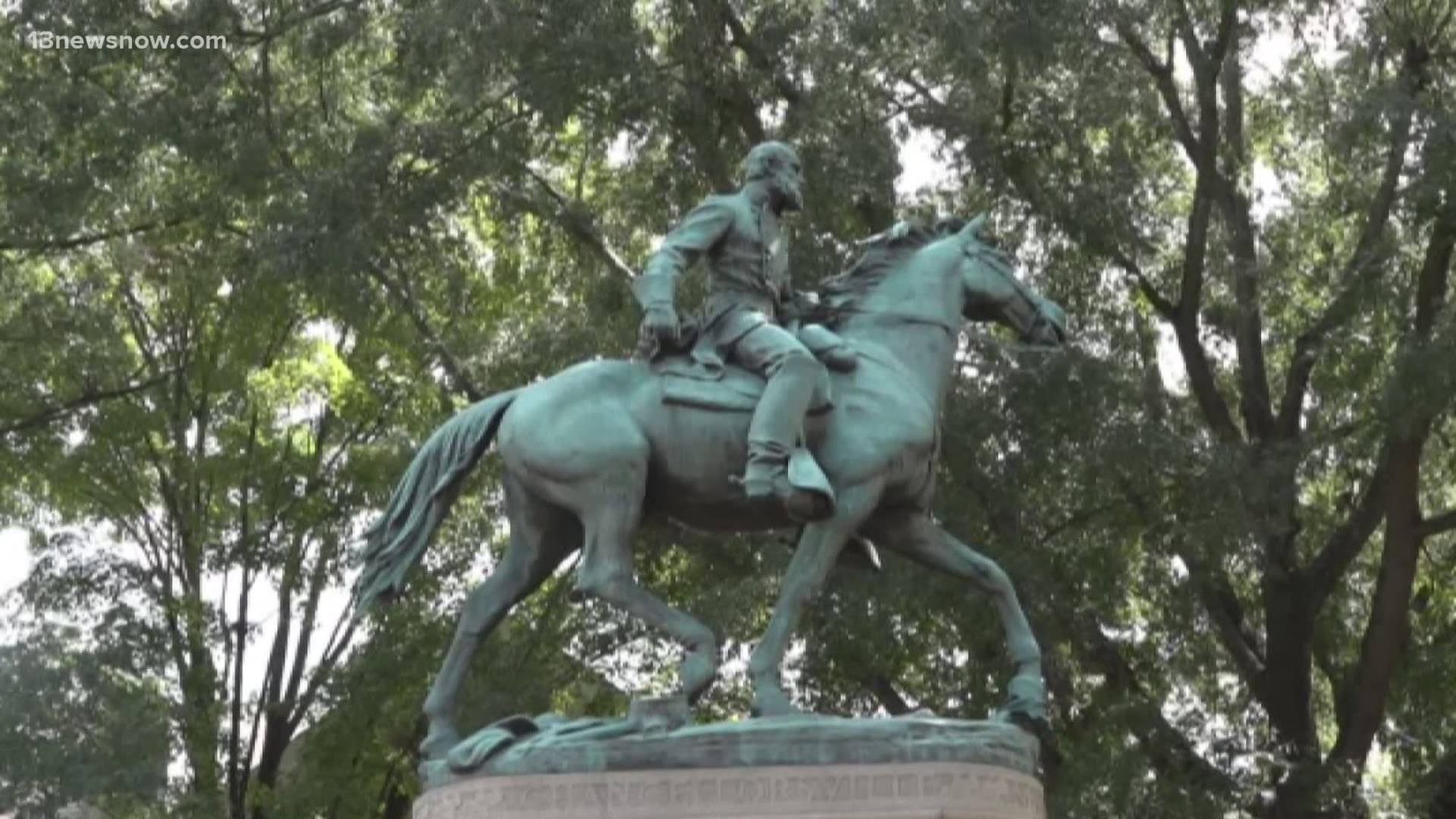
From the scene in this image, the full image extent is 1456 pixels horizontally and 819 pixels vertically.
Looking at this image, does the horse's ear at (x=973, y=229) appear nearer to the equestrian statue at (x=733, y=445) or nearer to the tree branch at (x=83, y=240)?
the equestrian statue at (x=733, y=445)

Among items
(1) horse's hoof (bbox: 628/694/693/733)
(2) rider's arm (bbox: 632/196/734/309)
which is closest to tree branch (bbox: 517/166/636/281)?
(2) rider's arm (bbox: 632/196/734/309)

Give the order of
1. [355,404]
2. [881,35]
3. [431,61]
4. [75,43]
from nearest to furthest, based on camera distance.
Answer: [881,35]
[431,61]
[75,43]
[355,404]

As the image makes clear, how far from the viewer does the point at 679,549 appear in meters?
19.8

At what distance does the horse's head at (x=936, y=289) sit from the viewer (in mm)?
9805

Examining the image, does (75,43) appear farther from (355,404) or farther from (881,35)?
(881,35)

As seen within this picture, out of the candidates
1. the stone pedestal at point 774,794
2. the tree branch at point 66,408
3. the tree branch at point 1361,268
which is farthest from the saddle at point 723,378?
the tree branch at point 66,408

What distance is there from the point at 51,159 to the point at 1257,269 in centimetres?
979

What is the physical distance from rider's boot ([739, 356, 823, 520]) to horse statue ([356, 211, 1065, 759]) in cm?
24

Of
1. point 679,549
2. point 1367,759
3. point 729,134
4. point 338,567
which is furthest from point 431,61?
point 1367,759

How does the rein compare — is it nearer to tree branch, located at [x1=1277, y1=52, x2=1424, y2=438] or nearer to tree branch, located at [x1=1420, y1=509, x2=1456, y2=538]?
tree branch, located at [x1=1277, y1=52, x2=1424, y2=438]

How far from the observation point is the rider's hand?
9.29 m

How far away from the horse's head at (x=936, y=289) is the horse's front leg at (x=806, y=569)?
915 millimetres
